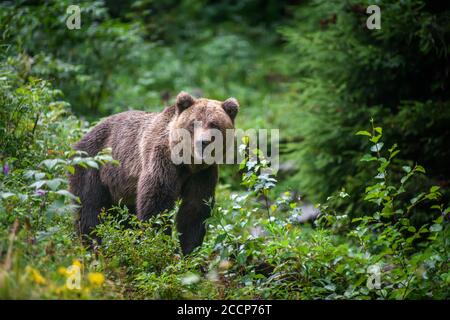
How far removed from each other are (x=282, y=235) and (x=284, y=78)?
1059 cm

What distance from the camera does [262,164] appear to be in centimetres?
492

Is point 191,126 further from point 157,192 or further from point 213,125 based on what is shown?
point 157,192

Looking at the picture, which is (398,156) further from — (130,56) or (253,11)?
(253,11)

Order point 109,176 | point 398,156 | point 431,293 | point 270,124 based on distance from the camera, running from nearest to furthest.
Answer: point 431,293, point 109,176, point 398,156, point 270,124

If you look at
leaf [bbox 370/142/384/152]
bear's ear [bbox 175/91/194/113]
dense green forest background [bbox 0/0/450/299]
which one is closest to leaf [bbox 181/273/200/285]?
dense green forest background [bbox 0/0/450/299]

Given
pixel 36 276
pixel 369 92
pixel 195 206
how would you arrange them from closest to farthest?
pixel 36 276 → pixel 195 206 → pixel 369 92

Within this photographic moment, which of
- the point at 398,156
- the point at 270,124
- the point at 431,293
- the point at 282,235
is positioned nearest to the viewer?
the point at 431,293

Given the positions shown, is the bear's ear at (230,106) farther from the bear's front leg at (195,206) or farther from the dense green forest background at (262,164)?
the dense green forest background at (262,164)

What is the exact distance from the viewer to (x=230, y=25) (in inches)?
654

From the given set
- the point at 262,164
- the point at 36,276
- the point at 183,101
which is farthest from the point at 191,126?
the point at 36,276

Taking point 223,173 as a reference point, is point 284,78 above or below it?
above

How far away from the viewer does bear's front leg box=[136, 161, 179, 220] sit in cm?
566

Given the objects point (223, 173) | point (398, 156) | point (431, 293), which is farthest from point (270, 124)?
point (431, 293)

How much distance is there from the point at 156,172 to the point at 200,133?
0.58 meters
